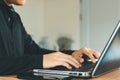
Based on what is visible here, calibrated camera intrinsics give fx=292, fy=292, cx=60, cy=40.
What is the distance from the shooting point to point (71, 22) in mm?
4121

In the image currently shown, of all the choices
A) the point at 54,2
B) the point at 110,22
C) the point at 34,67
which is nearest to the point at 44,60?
the point at 34,67

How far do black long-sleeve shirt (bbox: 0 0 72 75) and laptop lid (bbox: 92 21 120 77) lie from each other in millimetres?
202

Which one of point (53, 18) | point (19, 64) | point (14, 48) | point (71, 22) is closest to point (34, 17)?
point (53, 18)

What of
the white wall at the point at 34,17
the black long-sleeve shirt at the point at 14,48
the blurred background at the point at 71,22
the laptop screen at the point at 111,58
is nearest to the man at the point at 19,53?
the black long-sleeve shirt at the point at 14,48

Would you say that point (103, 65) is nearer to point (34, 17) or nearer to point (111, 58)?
point (111, 58)

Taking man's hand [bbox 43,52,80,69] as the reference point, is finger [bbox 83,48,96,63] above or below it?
below

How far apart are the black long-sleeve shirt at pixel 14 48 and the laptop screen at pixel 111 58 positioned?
8.0 inches

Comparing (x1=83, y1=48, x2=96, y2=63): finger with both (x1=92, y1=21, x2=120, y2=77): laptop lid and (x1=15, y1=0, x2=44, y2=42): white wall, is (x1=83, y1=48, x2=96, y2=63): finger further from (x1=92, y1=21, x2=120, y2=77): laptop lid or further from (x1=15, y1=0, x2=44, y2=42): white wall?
(x1=15, y1=0, x2=44, y2=42): white wall

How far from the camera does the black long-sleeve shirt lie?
0.99 meters

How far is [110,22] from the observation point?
154 inches

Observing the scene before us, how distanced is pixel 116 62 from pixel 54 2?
318 centimetres

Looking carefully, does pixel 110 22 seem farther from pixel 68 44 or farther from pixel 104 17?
pixel 68 44

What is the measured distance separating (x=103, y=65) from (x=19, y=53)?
56cm

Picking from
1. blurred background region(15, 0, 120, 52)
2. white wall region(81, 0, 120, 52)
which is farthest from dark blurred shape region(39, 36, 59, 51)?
white wall region(81, 0, 120, 52)
